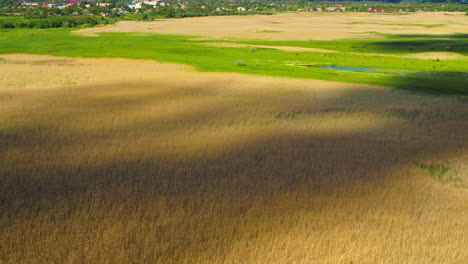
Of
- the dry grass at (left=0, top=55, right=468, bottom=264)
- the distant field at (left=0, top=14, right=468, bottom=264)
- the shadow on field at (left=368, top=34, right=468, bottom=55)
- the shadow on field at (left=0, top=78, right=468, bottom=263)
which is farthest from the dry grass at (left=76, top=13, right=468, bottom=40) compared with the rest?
the shadow on field at (left=0, top=78, right=468, bottom=263)

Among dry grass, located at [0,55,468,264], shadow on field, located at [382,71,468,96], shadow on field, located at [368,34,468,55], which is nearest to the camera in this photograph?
dry grass, located at [0,55,468,264]

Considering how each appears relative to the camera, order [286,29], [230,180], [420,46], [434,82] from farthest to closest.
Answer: [286,29] → [420,46] → [434,82] → [230,180]

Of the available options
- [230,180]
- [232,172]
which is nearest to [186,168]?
[232,172]

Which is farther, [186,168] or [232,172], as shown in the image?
[186,168]

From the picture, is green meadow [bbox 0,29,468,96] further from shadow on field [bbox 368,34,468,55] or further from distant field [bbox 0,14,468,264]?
distant field [bbox 0,14,468,264]

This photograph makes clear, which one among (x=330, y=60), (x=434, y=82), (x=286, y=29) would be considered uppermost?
(x=434, y=82)

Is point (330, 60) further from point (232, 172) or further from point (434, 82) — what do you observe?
point (232, 172)

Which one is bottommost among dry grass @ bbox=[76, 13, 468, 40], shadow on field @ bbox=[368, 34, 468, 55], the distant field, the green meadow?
dry grass @ bbox=[76, 13, 468, 40]

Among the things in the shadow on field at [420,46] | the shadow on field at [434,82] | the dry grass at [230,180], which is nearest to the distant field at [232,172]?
the dry grass at [230,180]
